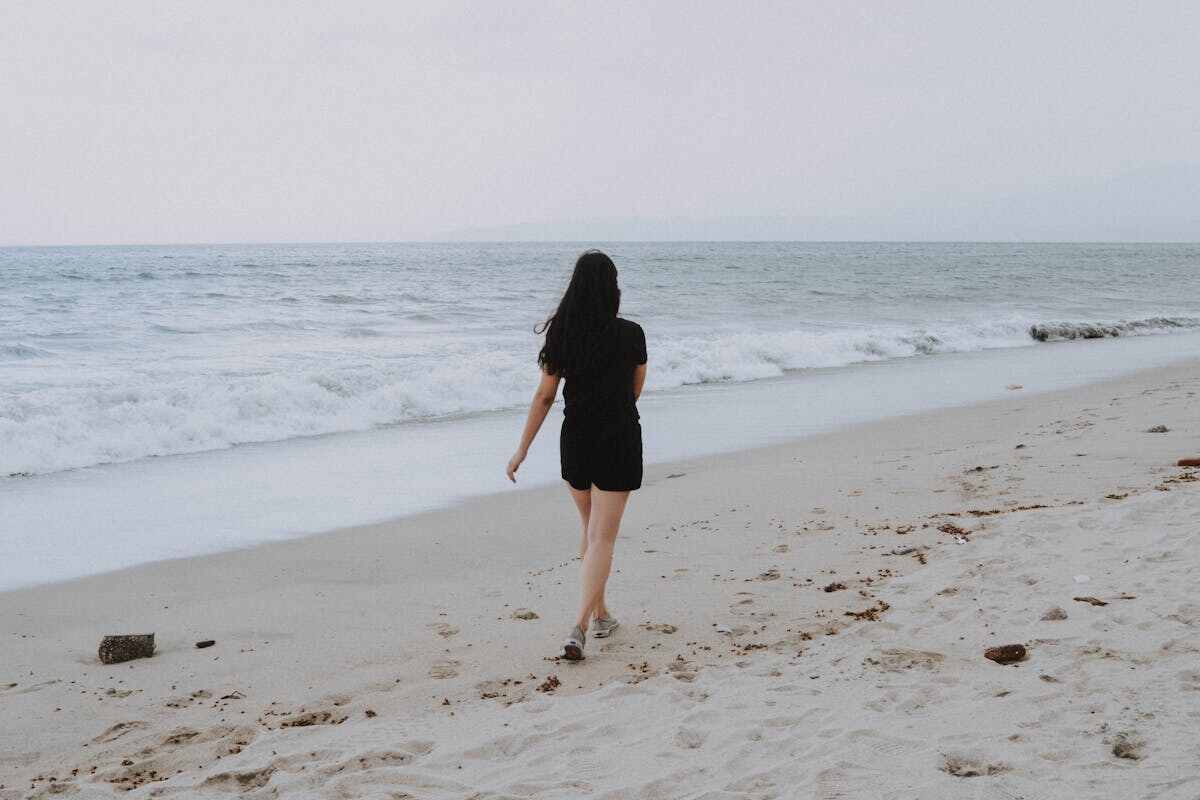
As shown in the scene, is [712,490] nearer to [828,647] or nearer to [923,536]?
[923,536]

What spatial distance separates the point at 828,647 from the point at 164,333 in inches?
782

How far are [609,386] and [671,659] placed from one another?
1281 mm

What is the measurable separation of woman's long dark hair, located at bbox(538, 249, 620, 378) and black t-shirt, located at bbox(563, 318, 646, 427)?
1.4 inches

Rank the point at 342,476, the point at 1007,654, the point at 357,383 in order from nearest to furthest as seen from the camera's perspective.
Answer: the point at 1007,654 → the point at 342,476 → the point at 357,383

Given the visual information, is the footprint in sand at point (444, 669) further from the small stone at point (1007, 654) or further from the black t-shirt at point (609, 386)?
the small stone at point (1007, 654)

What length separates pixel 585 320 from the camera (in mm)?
4160

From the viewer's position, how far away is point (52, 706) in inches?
153

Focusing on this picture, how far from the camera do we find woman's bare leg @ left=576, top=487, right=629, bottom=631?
432cm

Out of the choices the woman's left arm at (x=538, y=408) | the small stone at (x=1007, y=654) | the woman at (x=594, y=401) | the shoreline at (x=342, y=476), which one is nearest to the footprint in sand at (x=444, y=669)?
the woman at (x=594, y=401)

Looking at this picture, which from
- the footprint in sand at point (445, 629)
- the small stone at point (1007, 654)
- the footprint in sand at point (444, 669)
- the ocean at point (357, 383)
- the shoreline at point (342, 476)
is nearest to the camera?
the small stone at point (1007, 654)

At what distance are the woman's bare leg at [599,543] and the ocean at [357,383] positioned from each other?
3.14 m

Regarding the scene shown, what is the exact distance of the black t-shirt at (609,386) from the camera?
166 inches

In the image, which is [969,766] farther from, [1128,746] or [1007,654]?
[1007,654]

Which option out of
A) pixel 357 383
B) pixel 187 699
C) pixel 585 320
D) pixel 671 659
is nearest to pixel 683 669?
pixel 671 659
